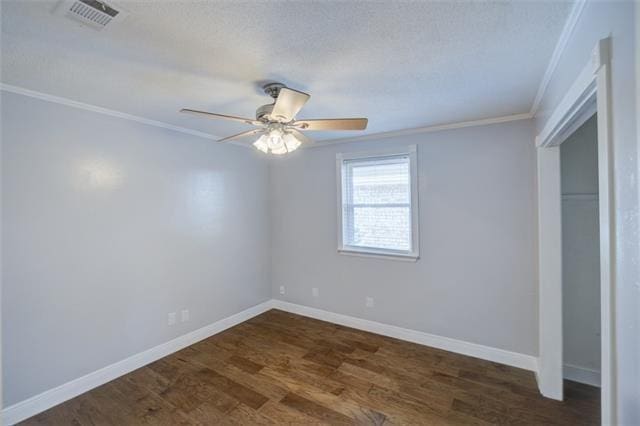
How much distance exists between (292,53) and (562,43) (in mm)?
1423

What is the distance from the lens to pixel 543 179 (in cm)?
227

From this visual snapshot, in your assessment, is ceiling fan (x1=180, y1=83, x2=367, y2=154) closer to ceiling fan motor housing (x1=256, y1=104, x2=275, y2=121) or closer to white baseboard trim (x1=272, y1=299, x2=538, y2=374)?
ceiling fan motor housing (x1=256, y1=104, x2=275, y2=121)

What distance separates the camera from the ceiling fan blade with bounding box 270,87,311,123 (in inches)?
64.6

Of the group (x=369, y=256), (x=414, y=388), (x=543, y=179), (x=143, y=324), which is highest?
(x=543, y=179)

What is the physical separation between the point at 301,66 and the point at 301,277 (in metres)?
2.95

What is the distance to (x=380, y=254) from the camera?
3.45 metres

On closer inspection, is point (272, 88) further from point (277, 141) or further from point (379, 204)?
point (379, 204)

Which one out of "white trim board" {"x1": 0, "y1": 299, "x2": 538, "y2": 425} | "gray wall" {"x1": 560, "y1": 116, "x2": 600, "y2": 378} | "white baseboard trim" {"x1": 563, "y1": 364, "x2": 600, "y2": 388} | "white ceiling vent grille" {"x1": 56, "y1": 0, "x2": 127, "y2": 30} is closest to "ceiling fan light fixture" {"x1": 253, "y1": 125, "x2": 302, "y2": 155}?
"white ceiling vent grille" {"x1": 56, "y1": 0, "x2": 127, "y2": 30}

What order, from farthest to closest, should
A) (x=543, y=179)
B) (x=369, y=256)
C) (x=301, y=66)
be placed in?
(x=369, y=256)
(x=543, y=179)
(x=301, y=66)

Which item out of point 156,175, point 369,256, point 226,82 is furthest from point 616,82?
point 156,175

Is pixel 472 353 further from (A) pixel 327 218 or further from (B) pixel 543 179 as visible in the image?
(A) pixel 327 218

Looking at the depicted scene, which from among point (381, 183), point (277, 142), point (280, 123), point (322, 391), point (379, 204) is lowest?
point (322, 391)

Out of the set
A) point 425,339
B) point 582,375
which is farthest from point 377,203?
point 582,375

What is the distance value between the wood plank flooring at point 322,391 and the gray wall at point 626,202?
5.05 ft
